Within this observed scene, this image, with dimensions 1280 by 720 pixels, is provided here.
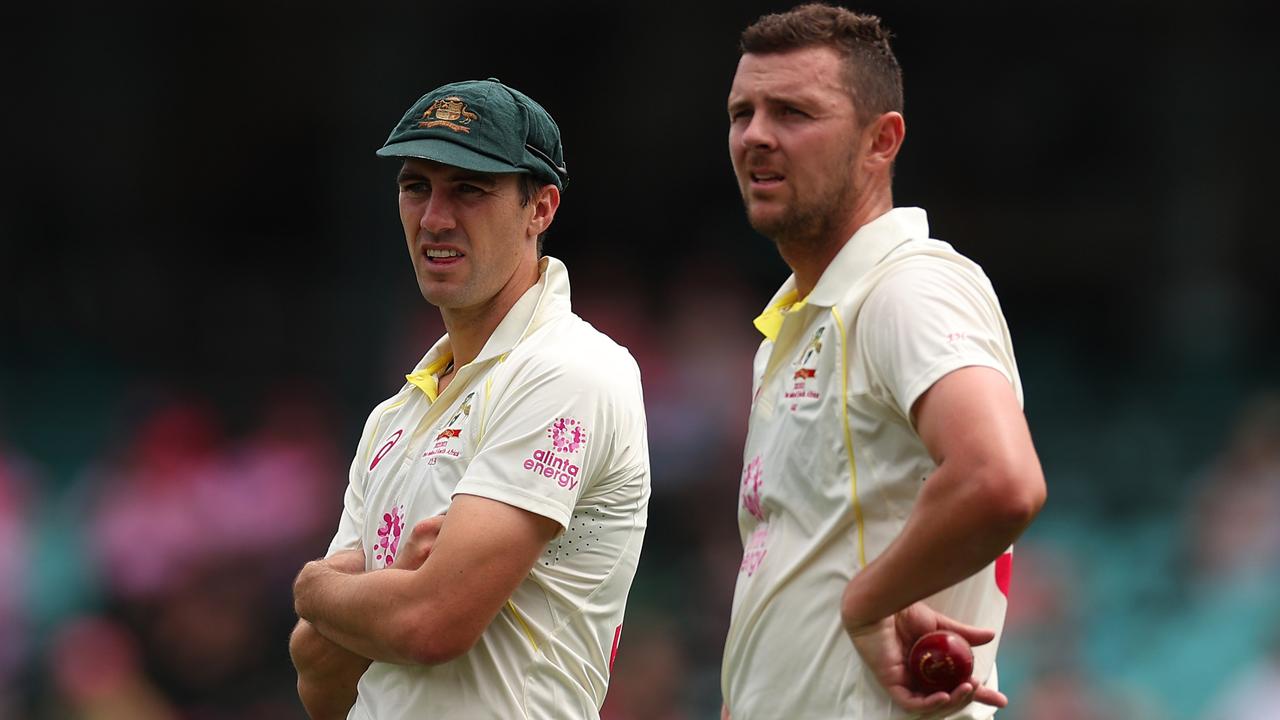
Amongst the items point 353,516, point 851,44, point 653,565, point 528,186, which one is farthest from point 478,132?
point 653,565

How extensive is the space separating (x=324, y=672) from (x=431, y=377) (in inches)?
27.3

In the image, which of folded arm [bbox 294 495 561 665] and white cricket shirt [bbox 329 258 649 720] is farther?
white cricket shirt [bbox 329 258 649 720]

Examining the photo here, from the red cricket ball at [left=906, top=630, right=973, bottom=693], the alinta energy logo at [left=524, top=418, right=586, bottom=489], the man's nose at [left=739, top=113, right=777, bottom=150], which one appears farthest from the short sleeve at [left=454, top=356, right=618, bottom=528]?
the red cricket ball at [left=906, top=630, right=973, bottom=693]

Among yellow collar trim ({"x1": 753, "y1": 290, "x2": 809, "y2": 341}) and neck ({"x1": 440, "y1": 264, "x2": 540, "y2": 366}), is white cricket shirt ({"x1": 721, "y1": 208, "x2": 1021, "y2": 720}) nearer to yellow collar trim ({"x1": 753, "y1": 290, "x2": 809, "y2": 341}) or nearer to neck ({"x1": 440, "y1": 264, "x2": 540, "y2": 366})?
yellow collar trim ({"x1": 753, "y1": 290, "x2": 809, "y2": 341})

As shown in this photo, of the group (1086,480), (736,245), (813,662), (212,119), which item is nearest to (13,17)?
(212,119)

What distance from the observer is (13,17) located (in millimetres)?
14156

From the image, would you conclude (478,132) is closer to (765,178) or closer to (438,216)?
(438,216)

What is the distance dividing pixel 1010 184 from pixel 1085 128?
0.72m

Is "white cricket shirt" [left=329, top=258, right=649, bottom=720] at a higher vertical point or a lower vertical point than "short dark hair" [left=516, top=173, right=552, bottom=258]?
lower

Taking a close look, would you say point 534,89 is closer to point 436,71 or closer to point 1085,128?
point 436,71

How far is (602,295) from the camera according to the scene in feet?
39.3

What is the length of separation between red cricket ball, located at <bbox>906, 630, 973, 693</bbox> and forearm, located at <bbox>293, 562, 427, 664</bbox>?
0.96m

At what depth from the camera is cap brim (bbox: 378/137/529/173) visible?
3.54m

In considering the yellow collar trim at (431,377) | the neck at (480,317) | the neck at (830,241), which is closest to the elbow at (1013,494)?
the neck at (830,241)
